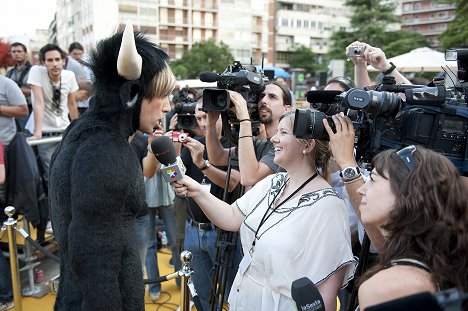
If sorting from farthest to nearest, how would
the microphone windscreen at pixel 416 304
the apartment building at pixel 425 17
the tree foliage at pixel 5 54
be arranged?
the apartment building at pixel 425 17, the tree foliage at pixel 5 54, the microphone windscreen at pixel 416 304

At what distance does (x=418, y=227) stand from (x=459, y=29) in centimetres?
1859

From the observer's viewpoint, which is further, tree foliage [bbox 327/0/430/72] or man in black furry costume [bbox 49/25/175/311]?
tree foliage [bbox 327/0/430/72]

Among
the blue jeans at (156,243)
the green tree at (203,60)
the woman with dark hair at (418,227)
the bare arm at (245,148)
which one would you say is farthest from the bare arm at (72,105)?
the green tree at (203,60)

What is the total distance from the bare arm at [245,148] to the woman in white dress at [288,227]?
0.80 ft

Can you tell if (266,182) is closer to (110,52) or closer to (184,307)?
(184,307)

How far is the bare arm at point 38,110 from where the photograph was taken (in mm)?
4203

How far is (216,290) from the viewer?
251 cm

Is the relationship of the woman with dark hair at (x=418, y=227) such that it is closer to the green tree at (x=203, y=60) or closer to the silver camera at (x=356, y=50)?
the silver camera at (x=356, y=50)

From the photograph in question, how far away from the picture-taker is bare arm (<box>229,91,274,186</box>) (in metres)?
2.43

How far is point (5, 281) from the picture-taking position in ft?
11.0

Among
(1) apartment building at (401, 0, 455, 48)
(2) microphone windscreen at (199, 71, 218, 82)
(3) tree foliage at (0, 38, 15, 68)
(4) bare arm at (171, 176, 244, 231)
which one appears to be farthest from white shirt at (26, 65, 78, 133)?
(1) apartment building at (401, 0, 455, 48)

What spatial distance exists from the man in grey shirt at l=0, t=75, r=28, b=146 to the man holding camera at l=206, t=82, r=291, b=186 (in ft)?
7.42

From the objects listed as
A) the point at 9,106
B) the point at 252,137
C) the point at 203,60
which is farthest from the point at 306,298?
the point at 203,60

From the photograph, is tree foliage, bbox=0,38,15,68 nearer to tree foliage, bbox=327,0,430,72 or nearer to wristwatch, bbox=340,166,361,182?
wristwatch, bbox=340,166,361,182
